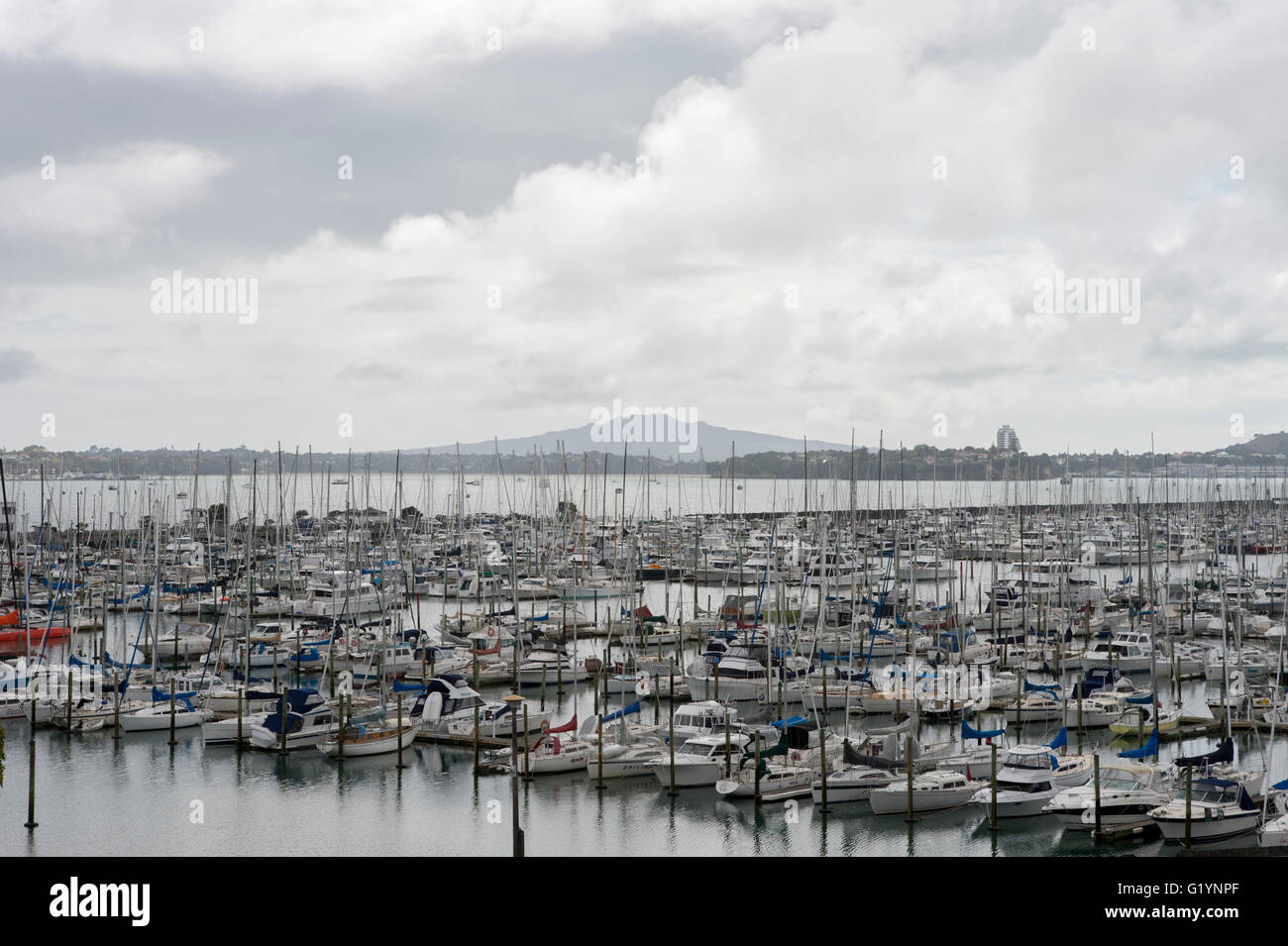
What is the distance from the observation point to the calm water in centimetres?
2788

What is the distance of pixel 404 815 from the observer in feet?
100

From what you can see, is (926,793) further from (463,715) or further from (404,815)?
(463,715)

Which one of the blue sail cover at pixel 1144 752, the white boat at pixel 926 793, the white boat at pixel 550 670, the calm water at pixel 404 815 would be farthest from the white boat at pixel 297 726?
the blue sail cover at pixel 1144 752

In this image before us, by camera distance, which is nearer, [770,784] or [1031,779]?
[1031,779]

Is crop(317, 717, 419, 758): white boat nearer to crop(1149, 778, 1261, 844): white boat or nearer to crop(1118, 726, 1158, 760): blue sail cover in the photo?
crop(1118, 726, 1158, 760): blue sail cover

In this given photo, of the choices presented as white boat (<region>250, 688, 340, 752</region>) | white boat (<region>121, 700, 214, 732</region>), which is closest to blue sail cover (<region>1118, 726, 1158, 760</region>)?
white boat (<region>250, 688, 340, 752</region>)

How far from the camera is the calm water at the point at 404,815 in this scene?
91.5 ft

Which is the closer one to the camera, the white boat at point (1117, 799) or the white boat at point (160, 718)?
the white boat at point (1117, 799)

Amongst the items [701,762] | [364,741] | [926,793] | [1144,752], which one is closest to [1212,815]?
[1144,752]

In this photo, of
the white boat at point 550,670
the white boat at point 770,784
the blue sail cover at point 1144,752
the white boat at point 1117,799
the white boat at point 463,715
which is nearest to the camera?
the white boat at point 1117,799

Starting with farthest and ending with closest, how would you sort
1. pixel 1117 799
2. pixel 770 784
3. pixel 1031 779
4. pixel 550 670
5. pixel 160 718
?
1. pixel 550 670
2. pixel 160 718
3. pixel 770 784
4. pixel 1031 779
5. pixel 1117 799

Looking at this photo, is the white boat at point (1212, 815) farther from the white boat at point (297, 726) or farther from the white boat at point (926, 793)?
the white boat at point (297, 726)
